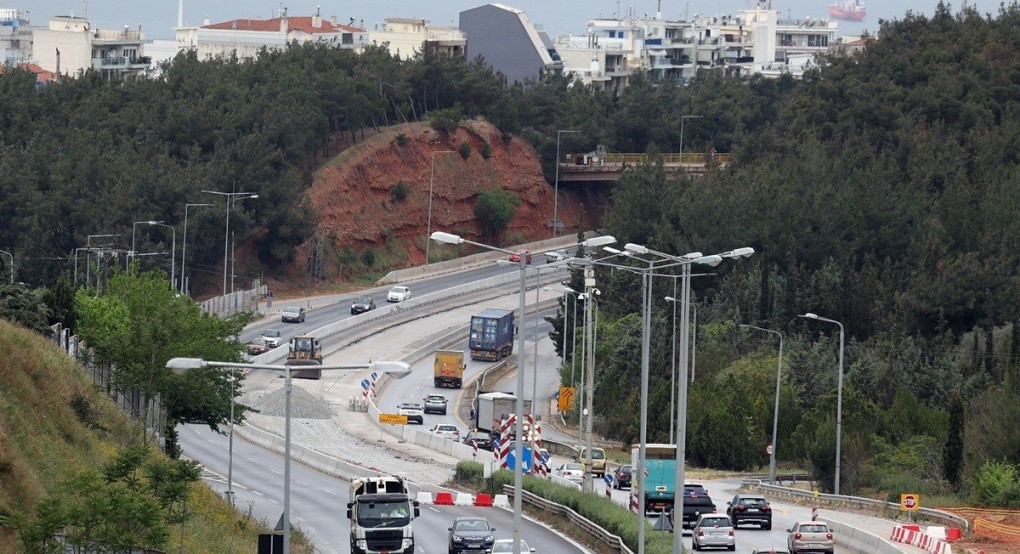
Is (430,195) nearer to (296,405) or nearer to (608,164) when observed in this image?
(608,164)

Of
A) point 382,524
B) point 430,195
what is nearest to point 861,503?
point 382,524

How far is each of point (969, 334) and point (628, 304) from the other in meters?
24.6

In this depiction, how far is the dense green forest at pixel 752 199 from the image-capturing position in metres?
82.8

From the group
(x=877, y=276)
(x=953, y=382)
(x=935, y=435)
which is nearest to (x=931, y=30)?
(x=877, y=276)

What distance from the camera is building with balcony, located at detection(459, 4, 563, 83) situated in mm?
194000

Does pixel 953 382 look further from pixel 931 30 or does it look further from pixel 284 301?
pixel 931 30

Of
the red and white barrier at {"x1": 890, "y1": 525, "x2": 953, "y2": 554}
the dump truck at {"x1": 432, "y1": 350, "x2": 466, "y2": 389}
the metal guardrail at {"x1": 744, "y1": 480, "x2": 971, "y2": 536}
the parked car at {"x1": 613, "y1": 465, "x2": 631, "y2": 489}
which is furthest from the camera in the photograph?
the dump truck at {"x1": 432, "y1": 350, "x2": 466, "y2": 389}

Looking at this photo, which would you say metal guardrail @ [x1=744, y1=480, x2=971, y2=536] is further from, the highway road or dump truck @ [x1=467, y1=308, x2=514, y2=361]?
dump truck @ [x1=467, y1=308, x2=514, y2=361]

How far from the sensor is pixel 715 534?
48.7 metres

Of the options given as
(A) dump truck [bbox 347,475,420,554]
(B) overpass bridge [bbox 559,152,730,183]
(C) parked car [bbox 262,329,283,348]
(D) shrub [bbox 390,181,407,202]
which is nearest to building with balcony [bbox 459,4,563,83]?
(B) overpass bridge [bbox 559,152,730,183]

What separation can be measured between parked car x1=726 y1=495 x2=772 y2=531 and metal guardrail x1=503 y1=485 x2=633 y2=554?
5726mm

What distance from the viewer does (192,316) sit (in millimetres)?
62469

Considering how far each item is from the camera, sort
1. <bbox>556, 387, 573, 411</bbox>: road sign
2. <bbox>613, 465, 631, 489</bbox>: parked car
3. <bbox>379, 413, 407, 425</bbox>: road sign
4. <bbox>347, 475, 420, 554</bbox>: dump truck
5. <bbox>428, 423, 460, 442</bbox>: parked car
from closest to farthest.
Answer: <bbox>347, 475, 420, 554</bbox>: dump truck → <bbox>613, 465, 631, 489</bbox>: parked car → <bbox>428, 423, 460, 442</bbox>: parked car → <bbox>379, 413, 407, 425</bbox>: road sign → <bbox>556, 387, 573, 411</bbox>: road sign

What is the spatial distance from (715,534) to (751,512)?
6.82m
